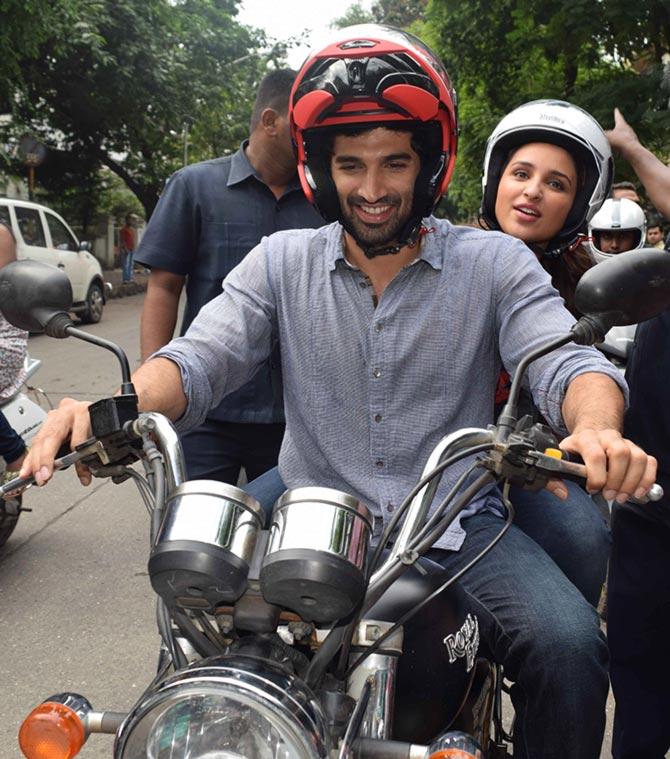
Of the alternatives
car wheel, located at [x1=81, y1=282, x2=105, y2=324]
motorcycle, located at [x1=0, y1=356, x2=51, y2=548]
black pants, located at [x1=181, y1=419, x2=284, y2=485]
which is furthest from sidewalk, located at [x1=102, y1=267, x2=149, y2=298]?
black pants, located at [x1=181, y1=419, x2=284, y2=485]

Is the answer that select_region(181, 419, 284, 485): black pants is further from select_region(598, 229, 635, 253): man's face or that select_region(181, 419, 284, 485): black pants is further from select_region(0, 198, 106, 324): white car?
select_region(0, 198, 106, 324): white car

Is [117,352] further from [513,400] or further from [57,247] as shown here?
[57,247]

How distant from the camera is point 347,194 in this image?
2.21 meters

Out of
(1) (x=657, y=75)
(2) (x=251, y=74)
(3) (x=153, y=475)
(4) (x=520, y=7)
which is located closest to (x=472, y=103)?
(4) (x=520, y=7)

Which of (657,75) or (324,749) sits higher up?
(657,75)

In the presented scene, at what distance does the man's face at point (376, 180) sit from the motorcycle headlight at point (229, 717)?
118cm

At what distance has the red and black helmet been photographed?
2068 millimetres

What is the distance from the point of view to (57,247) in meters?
14.9

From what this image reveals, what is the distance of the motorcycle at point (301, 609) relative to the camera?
1271 mm

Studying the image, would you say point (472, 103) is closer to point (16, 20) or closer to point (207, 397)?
point (16, 20)

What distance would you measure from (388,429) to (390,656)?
68 centimetres

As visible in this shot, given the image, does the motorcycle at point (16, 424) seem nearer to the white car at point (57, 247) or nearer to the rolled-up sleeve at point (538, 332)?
the rolled-up sleeve at point (538, 332)

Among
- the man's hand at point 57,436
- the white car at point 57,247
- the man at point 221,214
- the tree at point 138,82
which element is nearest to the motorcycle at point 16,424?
the man at point 221,214

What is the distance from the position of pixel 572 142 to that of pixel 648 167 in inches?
9.6
